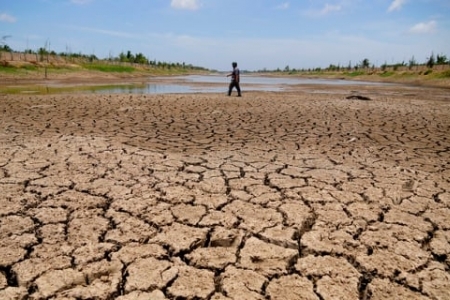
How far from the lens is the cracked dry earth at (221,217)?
1683 mm

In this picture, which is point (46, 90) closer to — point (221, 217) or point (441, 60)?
point (221, 217)

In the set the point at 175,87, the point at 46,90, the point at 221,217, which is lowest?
the point at 221,217

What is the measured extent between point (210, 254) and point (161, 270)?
0.31m

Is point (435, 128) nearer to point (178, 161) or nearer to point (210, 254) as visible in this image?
point (178, 161)

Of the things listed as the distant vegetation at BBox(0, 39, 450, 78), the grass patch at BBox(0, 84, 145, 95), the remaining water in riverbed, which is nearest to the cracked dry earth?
the grass patch at BBox(0, 84, 145, 95)

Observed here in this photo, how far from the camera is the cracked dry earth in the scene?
1683mm

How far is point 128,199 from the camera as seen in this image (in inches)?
101

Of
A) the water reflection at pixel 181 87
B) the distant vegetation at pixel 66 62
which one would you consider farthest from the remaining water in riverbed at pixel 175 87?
the distant vegetation at pixel 66 62

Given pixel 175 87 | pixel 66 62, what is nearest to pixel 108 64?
pixel 66 62

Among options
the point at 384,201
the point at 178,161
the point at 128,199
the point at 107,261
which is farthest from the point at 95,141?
the point at 384,201

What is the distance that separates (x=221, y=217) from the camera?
91.0 inches

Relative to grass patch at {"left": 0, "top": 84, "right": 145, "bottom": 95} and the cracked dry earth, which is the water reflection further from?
the cracked dry earth

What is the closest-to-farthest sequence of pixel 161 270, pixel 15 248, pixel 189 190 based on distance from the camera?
pixel 161 270 → pixel 15 248 → pixel 189 190

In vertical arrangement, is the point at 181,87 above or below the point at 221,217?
above
